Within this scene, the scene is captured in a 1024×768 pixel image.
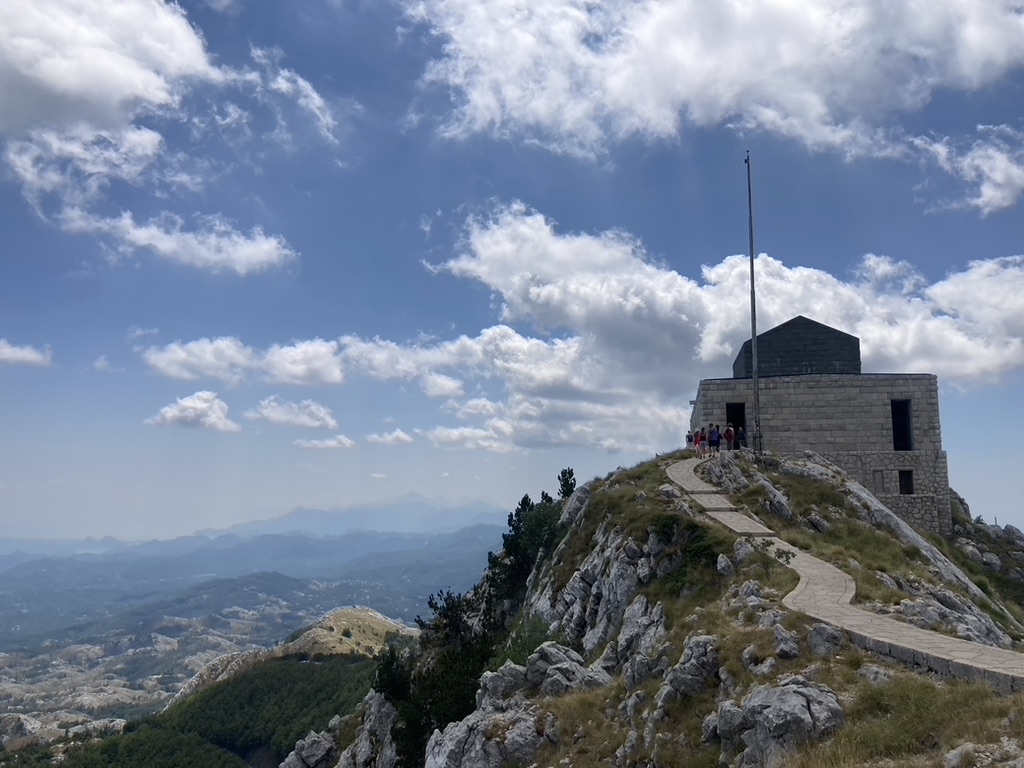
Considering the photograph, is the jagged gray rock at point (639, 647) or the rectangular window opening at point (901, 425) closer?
the jagged gray rock at point (639, 647)

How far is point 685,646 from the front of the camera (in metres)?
18.5

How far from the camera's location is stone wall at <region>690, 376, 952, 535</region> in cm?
4162

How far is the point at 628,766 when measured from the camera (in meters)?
15.9

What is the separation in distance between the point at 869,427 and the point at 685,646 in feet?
99.5

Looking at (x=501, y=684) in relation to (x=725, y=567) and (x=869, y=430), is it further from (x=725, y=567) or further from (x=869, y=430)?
(x=869, y=430)

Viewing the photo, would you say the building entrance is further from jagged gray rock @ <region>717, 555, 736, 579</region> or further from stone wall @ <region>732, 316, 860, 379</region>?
jagged gray rock @ <region>717, 555, 736, 579</region>

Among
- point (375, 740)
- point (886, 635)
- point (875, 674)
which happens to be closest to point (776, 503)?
point (886, 635)

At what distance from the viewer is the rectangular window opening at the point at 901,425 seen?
42.9m

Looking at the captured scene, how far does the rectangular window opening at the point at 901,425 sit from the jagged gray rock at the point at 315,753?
44.7 metres

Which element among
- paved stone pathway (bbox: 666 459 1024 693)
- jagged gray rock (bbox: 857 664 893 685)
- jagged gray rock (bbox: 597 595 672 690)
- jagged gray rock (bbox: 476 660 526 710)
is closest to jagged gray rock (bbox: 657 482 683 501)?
paved stone pathway (bbox: 666 459 1024 693)

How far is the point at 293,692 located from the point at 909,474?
98.4 metres

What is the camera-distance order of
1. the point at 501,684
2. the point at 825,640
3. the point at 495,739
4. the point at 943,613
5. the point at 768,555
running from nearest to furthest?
the point at 825,640
the point at 495,739
the point at 943,613
the point at 501,684
the point at 768,555

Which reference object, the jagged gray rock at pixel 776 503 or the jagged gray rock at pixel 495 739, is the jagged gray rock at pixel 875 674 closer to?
the jagged gray rock at pixel 495 739

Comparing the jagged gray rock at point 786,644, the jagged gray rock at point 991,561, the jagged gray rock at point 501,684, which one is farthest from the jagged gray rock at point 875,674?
the jagged gray rock at point 991,561
